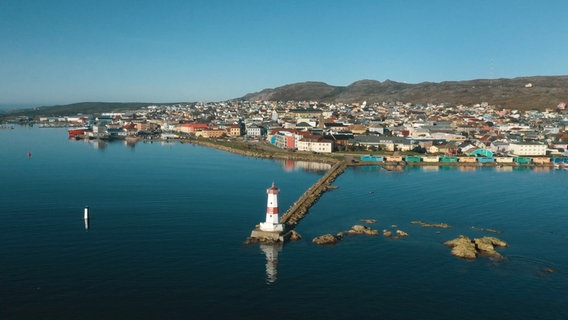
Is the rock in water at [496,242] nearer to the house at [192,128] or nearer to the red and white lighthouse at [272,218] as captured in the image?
the red and white lighthouse at [272,218]

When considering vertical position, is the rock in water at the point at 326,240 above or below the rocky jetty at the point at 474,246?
above

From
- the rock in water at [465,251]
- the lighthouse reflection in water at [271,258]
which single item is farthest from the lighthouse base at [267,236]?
the rock in water at [465,251]

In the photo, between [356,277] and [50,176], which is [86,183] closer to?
[50,176]

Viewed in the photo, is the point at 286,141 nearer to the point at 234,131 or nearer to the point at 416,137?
the point at 416,137

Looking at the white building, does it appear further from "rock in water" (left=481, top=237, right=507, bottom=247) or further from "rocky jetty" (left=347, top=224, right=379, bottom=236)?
"rock in water" (left=481, top=237, right=507, bottom=247)

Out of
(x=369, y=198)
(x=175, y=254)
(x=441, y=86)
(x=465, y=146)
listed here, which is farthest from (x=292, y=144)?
(x=441, y=86)

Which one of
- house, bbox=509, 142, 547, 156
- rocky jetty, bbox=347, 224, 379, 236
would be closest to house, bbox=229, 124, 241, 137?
house, bbox=509, 142, 547, 156
